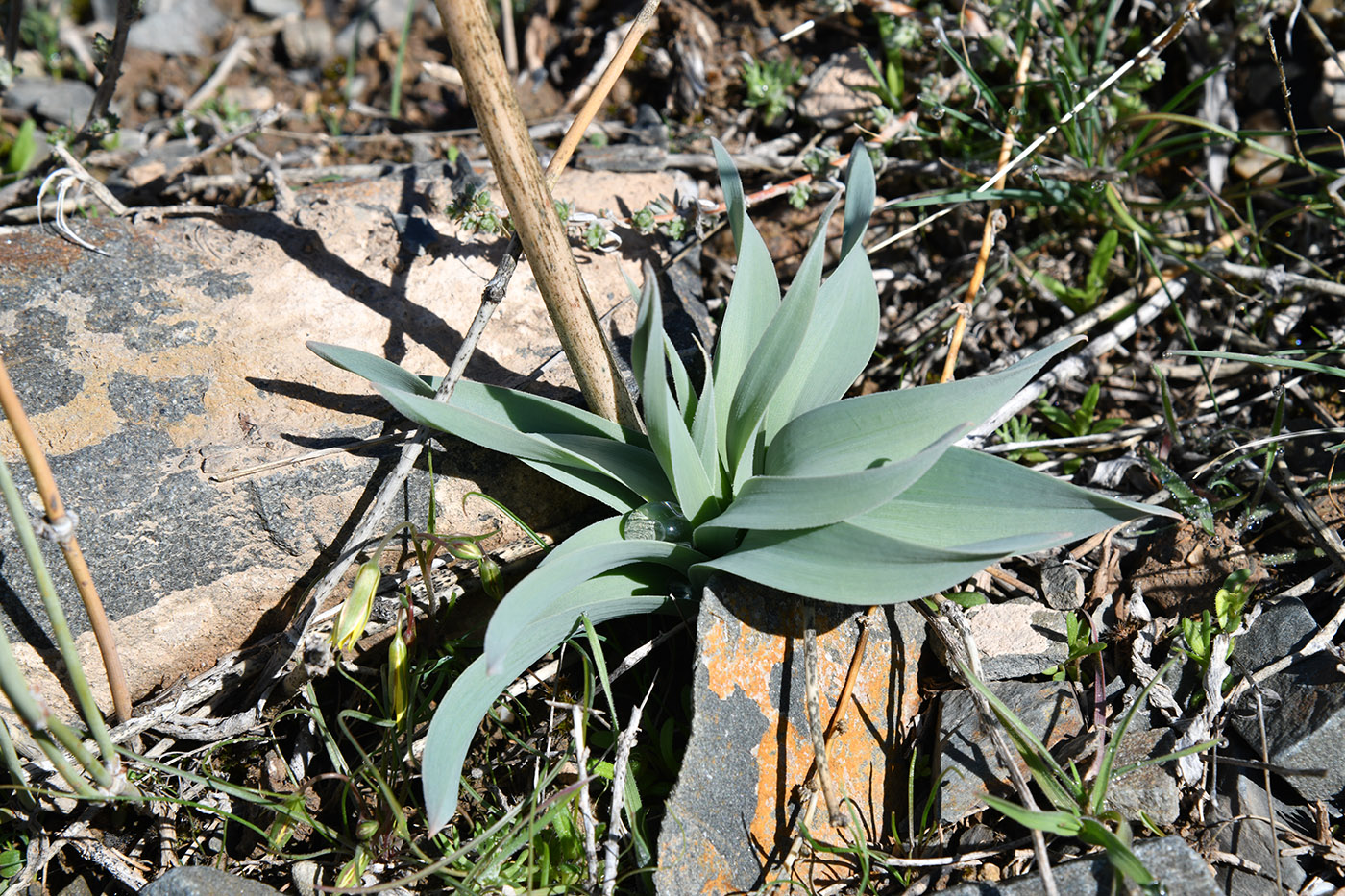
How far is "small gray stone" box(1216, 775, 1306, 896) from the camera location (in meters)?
1.64

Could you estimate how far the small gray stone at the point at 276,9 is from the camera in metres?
3.78

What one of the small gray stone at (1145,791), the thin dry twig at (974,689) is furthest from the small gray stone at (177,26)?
the small gray stone at (1145,791)

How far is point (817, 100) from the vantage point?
9.81ft

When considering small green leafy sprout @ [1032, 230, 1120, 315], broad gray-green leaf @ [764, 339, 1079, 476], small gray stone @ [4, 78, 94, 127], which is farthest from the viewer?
small gray stone @ [4, 78, 94, 127]

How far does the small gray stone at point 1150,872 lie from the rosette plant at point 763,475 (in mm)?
575

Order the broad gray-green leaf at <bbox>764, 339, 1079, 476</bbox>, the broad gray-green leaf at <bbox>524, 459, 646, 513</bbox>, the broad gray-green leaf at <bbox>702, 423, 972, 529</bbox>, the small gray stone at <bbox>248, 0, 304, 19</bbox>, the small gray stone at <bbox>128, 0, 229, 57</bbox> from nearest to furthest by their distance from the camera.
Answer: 1. the broad gray-green leaf at <bbox>702, 423, 972, 529</bbox>
2. the broad gray-green leaf at <bbox>764, 339, 1079, 476</bbox>
3. the broad gray-green leaf at <bbox>524, 459, 646, 513</bbox>
4. the small gray stone at <bbox>128, 0, 229, 57</bbox>
5. the small gray stone at <bbox>248, 0, 304, 19</bbox>

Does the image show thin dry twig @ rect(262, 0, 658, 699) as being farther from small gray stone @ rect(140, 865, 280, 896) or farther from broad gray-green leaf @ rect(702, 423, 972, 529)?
broad gray-green leaf @ rect(702, 423, 972, 529)

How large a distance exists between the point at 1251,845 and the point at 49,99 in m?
4.40

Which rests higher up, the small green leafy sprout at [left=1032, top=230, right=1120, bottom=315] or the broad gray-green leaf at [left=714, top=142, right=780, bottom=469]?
the small green leafy sprout at [left=1032, top=230, right=1120, bottom=315]

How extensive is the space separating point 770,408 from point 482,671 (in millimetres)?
749

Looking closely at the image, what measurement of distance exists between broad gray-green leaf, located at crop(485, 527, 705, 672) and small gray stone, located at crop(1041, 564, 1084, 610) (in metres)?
0.91

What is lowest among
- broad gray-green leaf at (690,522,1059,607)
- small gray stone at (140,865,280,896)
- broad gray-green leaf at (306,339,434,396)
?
small gray stone at (140,865,280,896)

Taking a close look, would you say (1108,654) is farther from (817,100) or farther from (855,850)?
(817,100)

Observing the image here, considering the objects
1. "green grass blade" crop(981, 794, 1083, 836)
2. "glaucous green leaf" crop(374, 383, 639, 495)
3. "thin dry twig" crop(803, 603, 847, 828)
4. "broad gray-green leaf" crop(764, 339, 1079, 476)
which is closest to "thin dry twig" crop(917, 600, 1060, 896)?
"green grass blade" crop(981, 794, 1083, 836)
